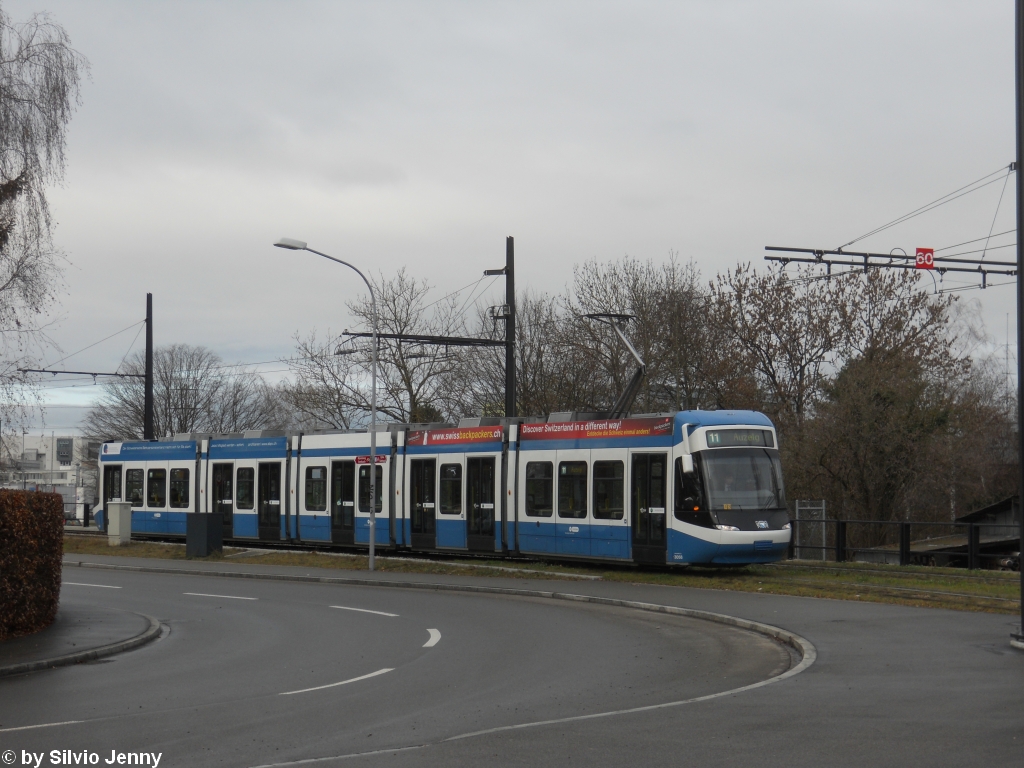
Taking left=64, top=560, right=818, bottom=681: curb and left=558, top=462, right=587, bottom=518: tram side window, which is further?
left=558, top=462, right=587, bottom=518: tram side window

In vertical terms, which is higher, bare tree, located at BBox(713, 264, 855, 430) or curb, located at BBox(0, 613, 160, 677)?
bare tree, located at BBox(713, 264, 855, 430)

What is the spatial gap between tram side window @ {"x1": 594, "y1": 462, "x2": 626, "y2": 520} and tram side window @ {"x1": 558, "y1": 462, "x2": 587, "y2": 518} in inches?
15.2

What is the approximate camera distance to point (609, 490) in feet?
84.5

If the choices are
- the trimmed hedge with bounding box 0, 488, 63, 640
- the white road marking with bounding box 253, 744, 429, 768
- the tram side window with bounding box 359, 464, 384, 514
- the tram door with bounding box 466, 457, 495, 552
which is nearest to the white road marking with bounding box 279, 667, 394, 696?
the white road marking with bounding box 253, 744, 429, 768

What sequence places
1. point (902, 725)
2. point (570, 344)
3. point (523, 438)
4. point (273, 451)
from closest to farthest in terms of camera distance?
point (902, 725) → point (523, 438) → point (273, 451) → point (570, 344)

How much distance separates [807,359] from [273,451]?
771 inches

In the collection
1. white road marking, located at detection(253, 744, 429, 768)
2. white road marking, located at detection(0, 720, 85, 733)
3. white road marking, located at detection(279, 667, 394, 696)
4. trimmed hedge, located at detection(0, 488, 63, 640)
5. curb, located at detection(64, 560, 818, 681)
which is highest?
trimmed hedge, located at detection(0, 488, 63, 640)

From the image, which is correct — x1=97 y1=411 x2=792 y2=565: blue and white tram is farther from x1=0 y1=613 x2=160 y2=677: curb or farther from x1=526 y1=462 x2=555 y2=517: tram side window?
x1=0 y1=613 x2=160 y2=677: curb

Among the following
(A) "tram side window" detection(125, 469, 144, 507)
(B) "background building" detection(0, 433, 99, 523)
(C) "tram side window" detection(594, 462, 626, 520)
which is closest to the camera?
(B) "background building" detection(0, 433, 99, 523)

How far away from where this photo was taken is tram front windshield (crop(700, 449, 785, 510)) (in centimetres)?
2362

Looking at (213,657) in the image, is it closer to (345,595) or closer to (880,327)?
(345,595)

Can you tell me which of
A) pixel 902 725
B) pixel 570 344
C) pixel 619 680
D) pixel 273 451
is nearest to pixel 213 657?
pixel 619 680

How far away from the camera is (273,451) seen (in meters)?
35.3

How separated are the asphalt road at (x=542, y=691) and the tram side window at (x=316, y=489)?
1445cm
